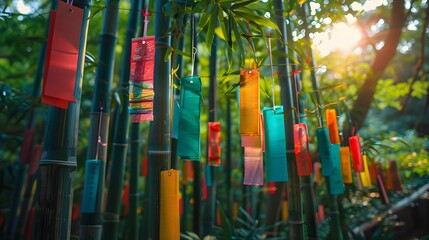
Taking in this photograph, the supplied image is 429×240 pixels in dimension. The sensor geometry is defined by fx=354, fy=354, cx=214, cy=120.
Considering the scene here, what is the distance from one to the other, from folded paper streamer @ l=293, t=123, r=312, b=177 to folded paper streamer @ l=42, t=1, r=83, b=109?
107 centimetres

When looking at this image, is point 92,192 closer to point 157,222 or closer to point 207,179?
point 157,222

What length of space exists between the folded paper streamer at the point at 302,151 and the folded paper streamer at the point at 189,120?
0.64m

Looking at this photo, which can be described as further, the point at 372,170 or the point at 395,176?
the point at 395,176

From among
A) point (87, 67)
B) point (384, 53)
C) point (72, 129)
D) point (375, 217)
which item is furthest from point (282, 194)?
point (72, 129)

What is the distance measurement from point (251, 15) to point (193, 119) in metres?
0.46

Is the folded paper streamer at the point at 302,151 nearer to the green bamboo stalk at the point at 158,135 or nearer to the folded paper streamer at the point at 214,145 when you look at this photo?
the folded paper streamer at the point at 214,145

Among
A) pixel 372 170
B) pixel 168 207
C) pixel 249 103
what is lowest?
pixel 168 207

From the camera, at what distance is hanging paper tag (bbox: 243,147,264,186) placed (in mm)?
1471

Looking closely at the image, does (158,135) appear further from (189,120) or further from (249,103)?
(249,103)

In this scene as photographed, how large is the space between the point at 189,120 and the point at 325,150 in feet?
2.76

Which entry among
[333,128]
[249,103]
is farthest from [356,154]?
[249,103]

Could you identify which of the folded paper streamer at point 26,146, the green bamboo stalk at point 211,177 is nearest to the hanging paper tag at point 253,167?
the green bamboo stalk at point 211,177

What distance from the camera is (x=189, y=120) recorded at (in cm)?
128

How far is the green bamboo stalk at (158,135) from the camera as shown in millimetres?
1252
